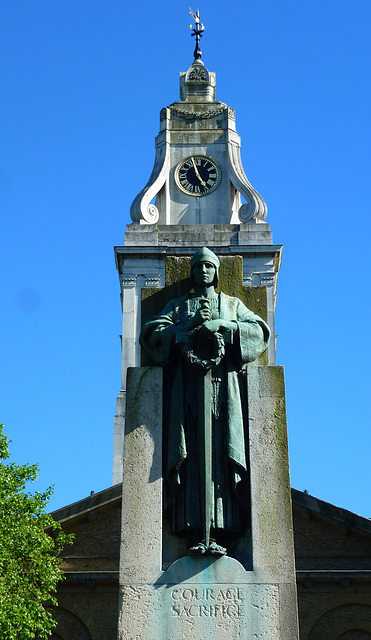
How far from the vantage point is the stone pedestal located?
10180 mm

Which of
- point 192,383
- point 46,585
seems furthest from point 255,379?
point 46,585

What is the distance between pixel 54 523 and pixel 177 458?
2415 centimetres

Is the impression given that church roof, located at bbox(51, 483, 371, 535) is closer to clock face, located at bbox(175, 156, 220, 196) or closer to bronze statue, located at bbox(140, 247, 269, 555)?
clock face, located at bbox(175, 156, 220, 196)

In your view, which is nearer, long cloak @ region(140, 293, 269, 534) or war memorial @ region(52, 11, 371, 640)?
war memorial @ region(52, 11, 371, 640)

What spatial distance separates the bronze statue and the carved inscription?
1.11 feet

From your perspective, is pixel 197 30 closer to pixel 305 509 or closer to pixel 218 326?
pixel 305 509

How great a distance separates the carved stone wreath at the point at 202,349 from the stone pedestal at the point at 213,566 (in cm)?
48

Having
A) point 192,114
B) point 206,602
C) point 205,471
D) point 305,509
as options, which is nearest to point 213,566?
point 206,602

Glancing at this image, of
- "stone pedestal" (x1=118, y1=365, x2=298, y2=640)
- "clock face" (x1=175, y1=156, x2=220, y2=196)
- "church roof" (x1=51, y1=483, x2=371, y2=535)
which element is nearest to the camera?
"stone pedestal" (x1=118, y1=365, x2=298, y2=640)

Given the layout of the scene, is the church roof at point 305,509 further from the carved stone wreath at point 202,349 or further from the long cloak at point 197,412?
the carved stone wreath at point 202,349

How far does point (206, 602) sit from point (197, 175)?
45.2m

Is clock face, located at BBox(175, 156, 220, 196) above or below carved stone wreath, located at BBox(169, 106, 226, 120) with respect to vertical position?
below

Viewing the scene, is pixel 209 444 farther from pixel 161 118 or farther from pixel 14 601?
pixel 161 118

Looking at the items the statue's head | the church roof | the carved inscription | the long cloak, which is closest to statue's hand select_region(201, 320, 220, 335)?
the long cloak
